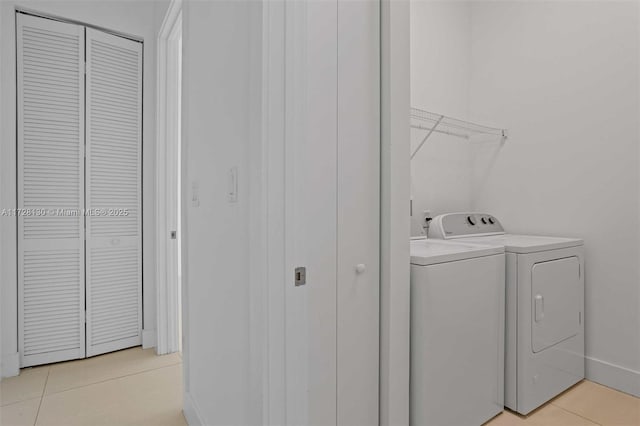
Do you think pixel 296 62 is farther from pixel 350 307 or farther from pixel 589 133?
pixel 589 133

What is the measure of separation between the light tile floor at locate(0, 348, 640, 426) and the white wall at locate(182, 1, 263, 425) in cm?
33

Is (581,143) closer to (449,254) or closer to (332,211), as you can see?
(449,254)

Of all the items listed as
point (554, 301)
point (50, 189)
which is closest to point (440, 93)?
point (554, 301)

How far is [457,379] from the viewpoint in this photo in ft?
4.74

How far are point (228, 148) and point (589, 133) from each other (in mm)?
2044

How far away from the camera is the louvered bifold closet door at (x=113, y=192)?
93.0 inches

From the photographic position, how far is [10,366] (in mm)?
2104

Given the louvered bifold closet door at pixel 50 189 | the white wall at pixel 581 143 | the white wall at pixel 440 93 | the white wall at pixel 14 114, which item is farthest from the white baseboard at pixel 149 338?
the white wall at pixel 581 143

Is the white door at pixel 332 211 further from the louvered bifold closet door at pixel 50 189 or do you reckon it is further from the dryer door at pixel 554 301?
the louvered bifold closet door at pixel 50 189

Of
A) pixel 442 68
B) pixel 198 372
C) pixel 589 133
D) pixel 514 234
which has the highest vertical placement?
pixel 442 68

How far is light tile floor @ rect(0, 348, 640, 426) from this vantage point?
5.47 ft

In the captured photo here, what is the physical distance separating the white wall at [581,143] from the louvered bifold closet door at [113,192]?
2.49m

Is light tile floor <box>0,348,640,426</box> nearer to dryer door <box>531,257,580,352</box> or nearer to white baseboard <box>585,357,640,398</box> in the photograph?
white baseboard <box>585,357,640,398</box>

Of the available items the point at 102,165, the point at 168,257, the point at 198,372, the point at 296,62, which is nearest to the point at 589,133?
the point at 296,62
